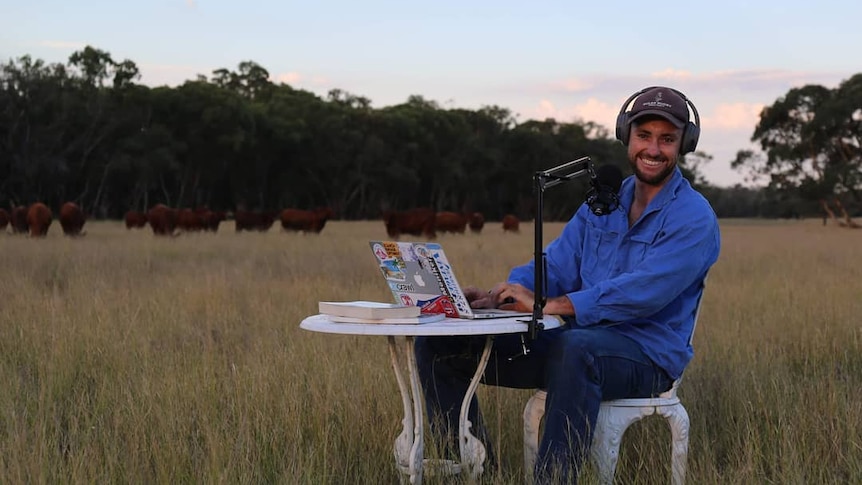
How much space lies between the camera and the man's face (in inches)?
161

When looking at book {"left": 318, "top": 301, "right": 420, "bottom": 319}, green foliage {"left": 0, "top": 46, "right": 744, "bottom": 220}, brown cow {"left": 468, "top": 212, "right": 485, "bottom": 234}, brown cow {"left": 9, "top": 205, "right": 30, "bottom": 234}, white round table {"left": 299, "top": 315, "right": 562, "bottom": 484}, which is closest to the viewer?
white round table {"left": 299, "top": 315, "right": 562, "bottom": 484}

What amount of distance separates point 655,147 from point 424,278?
1.13 metres

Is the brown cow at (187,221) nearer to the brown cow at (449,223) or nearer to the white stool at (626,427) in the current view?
the brown cow at (449,223)

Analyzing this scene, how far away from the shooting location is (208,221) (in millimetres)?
33688

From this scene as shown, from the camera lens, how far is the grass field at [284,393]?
13.7 feet

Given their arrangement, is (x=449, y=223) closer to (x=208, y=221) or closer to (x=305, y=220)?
(x=305, y=220)

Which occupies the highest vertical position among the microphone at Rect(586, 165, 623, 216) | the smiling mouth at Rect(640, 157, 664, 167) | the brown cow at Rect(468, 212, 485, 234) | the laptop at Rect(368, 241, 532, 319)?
the smiling mouth at Rect(640, 157, 664, 167)

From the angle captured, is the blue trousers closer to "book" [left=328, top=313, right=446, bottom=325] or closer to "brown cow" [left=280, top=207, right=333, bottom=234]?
"book" [left=328, top=313, right=446, bottom=325]

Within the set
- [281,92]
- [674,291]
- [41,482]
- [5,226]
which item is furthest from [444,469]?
[281,92]

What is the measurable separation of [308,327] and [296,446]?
2.85 feet

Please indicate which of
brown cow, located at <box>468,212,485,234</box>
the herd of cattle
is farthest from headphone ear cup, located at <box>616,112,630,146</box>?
brown cow, located at <box>468,212,485,234</box>

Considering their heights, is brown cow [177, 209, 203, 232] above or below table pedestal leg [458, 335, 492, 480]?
above

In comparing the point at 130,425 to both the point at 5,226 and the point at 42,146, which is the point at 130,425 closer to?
the point at 5,226

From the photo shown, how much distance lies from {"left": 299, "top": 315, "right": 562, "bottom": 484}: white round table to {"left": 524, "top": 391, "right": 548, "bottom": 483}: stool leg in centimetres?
22
